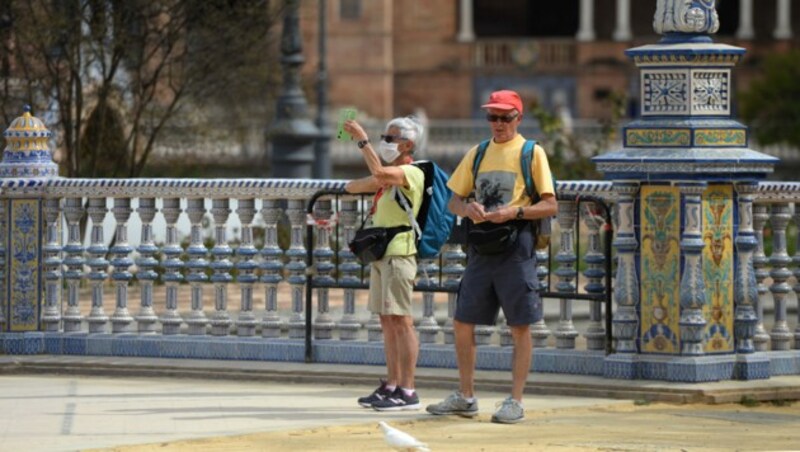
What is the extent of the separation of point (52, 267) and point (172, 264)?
31.6 inches

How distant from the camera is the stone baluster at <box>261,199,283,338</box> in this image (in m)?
15.5

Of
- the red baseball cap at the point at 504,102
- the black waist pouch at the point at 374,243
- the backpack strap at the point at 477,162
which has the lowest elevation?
the black waist pouch at the point at 374,243

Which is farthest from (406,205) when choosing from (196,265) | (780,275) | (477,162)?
(780,275)

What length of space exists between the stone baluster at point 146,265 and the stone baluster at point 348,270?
4.07ft

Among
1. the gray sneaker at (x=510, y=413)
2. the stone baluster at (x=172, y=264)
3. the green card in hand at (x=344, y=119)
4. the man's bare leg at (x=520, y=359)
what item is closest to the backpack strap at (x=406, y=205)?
the green card in hand at (x=344, y=119)

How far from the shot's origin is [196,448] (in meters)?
12.1

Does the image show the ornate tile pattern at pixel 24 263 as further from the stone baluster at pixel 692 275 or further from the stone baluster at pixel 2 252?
the stone baluster at pixel 692 275

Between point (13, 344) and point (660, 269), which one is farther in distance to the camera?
point (13, 344)

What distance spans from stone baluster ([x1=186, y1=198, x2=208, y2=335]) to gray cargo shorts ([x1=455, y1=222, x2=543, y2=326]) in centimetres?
284

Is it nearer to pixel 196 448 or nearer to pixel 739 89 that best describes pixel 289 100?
pixel 196 448

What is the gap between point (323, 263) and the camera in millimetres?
15312

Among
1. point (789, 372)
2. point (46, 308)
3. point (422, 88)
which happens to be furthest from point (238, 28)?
point (422, 88)

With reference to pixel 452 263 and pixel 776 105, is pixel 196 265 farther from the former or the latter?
pixel 776 105

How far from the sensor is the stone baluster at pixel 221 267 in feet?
51.0
